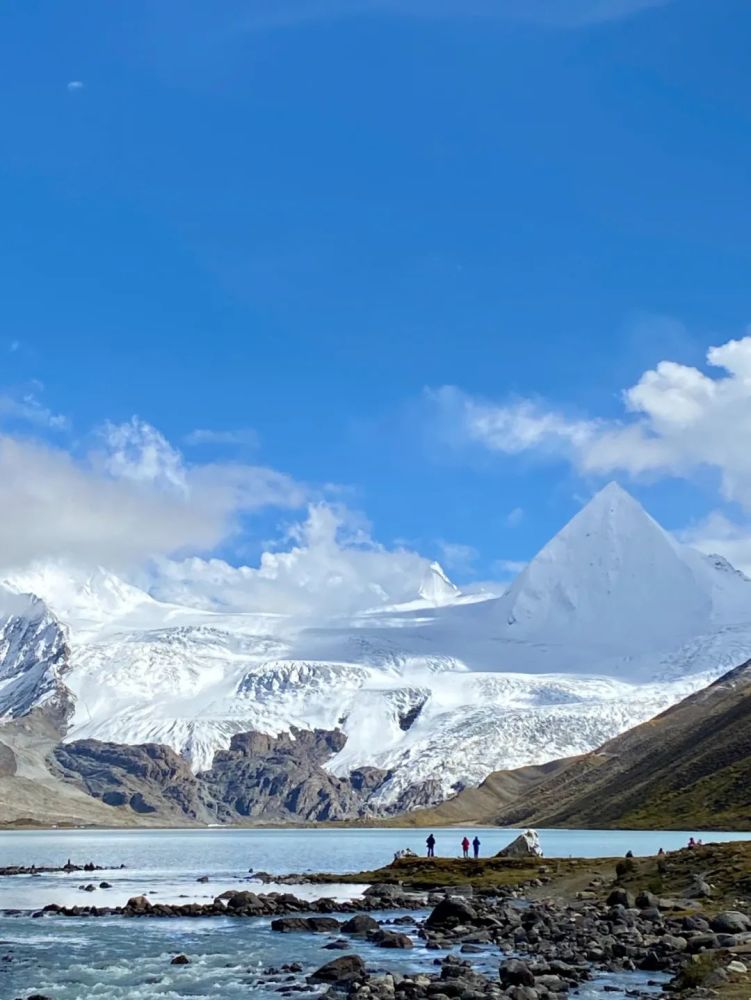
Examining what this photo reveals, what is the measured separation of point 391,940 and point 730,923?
13.7 meters

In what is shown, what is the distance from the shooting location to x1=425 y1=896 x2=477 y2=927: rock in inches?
2269

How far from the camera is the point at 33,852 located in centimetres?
17238

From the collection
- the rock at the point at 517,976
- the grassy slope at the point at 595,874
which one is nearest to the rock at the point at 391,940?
the rock at the point at 517,976

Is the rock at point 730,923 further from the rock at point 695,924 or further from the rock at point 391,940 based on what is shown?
the rock at point 391,940

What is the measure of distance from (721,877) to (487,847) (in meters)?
99.7

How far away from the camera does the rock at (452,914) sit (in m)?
57.6

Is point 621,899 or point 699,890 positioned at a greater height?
point 699,890

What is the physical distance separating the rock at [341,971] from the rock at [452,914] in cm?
1450

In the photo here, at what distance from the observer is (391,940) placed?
168 feet

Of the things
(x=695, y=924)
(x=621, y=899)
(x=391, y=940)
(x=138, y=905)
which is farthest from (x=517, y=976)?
(x=138, y=905)

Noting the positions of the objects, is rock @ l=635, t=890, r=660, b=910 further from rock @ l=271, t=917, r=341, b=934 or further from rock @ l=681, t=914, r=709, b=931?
rock @ l=271, t=917, r=341, b=934

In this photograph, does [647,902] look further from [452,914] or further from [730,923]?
[730,923]

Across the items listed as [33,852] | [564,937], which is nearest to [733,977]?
Result: [564,937]

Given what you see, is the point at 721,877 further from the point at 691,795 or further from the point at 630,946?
the point at 691,795
